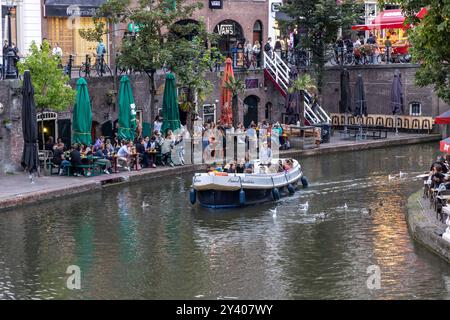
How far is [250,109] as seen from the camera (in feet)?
191

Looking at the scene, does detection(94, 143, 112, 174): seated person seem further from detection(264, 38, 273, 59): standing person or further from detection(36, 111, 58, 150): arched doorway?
detection(264, 38, 273, 59): standing person

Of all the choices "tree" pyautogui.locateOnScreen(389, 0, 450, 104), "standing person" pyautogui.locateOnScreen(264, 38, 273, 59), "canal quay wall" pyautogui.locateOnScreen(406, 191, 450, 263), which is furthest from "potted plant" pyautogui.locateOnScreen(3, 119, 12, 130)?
"standing person" pyautogui.locateOnScreen(264, 38, 273, 59)

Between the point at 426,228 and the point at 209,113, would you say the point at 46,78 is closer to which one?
the point at 209,113

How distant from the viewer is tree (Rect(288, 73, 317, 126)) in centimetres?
5372

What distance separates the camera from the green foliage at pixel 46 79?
40.6 metres

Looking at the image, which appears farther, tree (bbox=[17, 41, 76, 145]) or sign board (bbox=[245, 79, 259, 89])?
sign board (bbox=[245, 79, 259, 89])

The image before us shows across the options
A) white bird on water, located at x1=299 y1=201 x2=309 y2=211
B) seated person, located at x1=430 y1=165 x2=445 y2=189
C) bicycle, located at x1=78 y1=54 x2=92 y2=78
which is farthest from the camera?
bicycle, located at x1=78 y1=54 x2=92 y2=78

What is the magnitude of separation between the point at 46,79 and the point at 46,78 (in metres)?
0.05

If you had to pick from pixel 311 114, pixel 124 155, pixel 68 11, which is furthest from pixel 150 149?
pixel 311 114

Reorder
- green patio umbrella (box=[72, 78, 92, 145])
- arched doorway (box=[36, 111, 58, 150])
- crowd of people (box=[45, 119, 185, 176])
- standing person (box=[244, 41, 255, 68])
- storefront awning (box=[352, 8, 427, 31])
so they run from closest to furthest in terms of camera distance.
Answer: crowd of people (box=[45, 119, 185, 176]) < green patio umbrella (box=[72, 78, 92, 145]) < arched doorway (box=[36, 111, 58, 150]) < standing person (box=[244, 41, 255, 68]) < storefront awning (box=[352, 8, 427, 31])

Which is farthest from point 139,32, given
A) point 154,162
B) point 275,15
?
point 275,15

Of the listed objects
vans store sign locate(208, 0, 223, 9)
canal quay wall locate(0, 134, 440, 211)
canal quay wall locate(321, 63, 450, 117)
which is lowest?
canal quay wall locate(0, 134, 440, 211)

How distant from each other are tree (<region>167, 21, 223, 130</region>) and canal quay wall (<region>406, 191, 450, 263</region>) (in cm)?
1432
